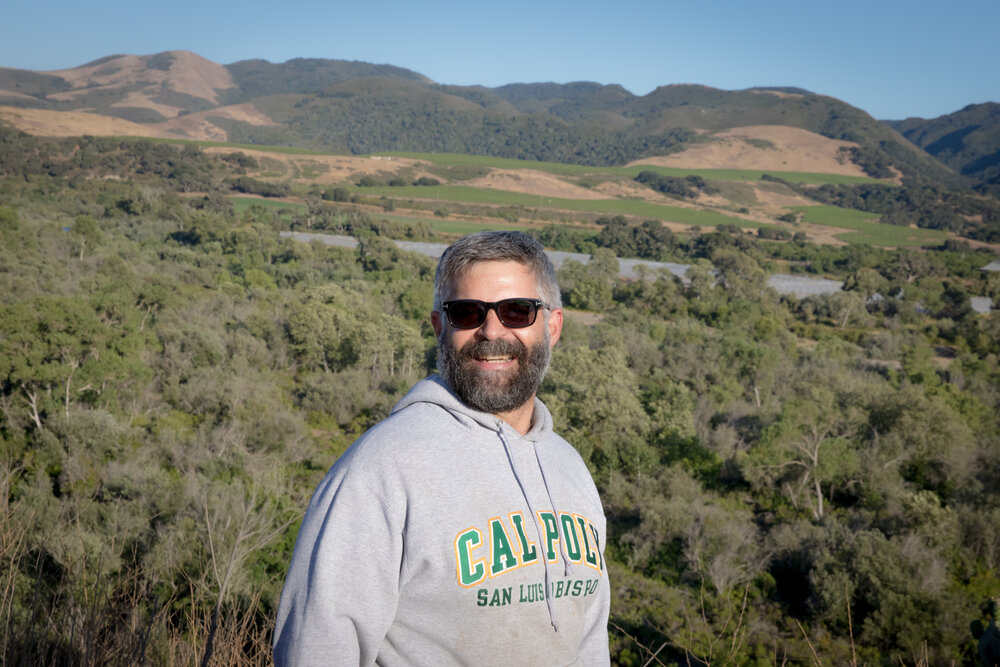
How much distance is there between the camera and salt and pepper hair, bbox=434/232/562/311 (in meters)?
1.80

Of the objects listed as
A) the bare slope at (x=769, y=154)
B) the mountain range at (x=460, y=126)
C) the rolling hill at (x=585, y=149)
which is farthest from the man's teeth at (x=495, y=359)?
the mountain range at (x=460, y=126)

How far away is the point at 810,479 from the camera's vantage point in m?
16.6

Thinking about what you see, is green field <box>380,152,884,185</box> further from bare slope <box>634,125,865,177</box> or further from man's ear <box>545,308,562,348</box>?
man's ear <box>545,308,562,348</box>

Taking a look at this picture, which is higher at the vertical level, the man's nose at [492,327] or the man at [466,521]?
the man's nose at [492,327]

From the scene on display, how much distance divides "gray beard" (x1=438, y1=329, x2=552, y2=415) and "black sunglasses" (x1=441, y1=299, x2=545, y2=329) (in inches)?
2.1

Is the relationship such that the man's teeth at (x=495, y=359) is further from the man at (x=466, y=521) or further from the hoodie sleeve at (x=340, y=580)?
the hoodie sleeve at (x=340, y=580)

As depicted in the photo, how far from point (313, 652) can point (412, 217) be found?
247ft

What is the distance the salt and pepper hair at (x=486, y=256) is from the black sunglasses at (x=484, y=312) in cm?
5

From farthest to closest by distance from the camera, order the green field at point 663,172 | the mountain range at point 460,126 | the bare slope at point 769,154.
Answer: the mountain range at point 460,126 → the bare slope at point 769,154 → the green field at point 663,172

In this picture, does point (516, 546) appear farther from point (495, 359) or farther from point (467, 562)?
point (495, 359)

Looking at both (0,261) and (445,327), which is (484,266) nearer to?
(445,327)

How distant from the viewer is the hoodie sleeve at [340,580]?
4.26ft

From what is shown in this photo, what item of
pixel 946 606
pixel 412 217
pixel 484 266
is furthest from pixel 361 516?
pixel 412 217

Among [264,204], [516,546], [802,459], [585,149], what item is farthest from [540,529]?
[585,149]
